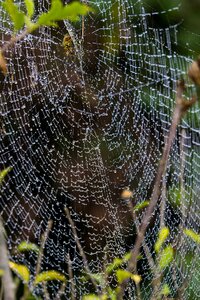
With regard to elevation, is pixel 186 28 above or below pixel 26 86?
above

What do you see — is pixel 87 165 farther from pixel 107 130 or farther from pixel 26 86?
pixel 26 86

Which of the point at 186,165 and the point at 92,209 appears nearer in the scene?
the point at 186,165

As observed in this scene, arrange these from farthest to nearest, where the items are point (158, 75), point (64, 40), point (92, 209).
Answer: point (92, 209), point (158, 75), point (64, 40)

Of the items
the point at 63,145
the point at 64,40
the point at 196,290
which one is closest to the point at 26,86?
the point at 64,40

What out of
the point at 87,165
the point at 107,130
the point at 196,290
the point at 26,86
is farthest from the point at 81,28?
the point at 196,290

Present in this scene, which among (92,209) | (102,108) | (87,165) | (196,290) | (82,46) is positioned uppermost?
(82,46)

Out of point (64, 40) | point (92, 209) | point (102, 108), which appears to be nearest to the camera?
point (64, 40)

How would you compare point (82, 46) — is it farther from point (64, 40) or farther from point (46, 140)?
point (46, 140)
